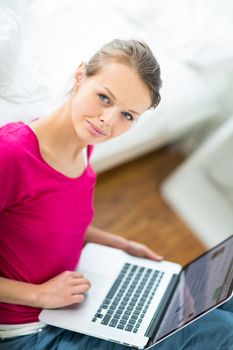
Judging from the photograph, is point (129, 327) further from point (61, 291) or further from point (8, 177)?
point (8, 177)

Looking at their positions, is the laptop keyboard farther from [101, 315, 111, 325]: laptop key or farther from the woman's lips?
the woman's lips

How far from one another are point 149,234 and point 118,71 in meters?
0.97

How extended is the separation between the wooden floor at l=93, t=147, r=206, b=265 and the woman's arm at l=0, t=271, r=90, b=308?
71 cm

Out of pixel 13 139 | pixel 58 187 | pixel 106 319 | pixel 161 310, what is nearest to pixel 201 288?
pixel 161 310

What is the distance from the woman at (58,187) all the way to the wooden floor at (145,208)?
0.67 meters

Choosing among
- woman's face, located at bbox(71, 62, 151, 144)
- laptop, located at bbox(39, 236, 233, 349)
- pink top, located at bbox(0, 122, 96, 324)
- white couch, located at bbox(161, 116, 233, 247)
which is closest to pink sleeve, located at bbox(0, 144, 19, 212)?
pink top, located at bbox(0, 122, 96, 324)

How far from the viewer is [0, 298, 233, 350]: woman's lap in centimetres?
81

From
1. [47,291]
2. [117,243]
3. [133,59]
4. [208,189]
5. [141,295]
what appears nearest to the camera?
[133,59]

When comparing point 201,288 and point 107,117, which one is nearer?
point 107,117

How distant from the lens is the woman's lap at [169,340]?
0.81 meters

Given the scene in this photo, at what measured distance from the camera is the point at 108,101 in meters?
0.70

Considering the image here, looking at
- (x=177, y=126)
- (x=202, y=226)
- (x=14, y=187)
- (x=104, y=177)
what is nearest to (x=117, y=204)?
(x=104, y=177)

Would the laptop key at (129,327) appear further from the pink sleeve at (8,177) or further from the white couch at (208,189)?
the white couch at (208,189)

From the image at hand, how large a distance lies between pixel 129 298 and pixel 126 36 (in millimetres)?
467
